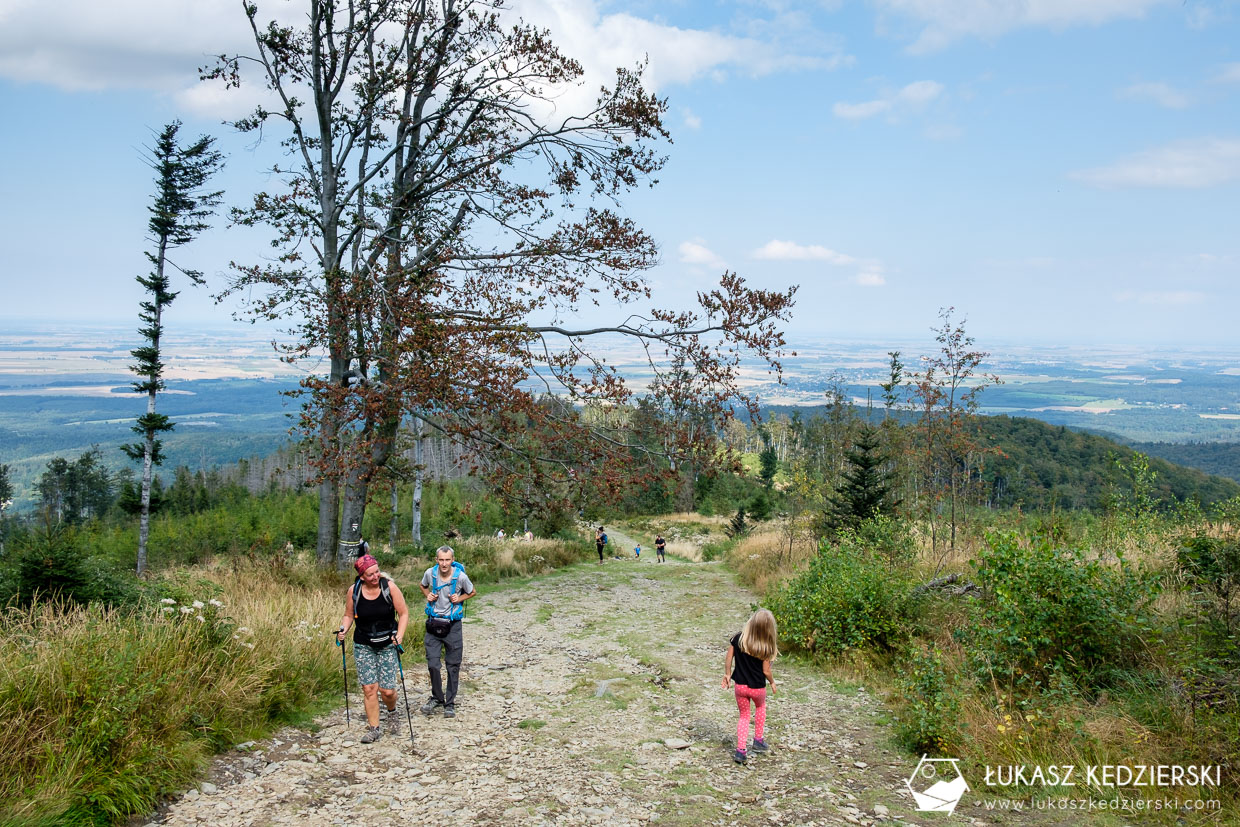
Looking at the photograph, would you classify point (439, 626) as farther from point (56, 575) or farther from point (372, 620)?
point (56, 575)

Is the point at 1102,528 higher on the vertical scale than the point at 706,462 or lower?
lower

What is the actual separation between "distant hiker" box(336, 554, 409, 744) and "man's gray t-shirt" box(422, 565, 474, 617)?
2.01 ft

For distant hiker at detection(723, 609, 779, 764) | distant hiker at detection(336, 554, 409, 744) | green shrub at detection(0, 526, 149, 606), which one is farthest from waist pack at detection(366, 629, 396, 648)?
distant hiker at detection(723, 609, 779, 764)

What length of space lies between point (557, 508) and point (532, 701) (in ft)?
20.8

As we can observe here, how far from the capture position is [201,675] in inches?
226

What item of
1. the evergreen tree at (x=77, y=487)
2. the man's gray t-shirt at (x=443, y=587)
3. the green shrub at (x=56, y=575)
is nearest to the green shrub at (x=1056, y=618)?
the man's gray t-shirt at (x=443, y=587)

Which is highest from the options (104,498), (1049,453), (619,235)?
(619,235)

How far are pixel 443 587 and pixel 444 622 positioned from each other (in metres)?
0.36

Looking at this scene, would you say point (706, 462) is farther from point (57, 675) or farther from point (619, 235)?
point (57, 675)

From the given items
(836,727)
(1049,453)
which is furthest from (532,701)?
(1049,453)

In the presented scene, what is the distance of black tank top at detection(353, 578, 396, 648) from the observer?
611cm

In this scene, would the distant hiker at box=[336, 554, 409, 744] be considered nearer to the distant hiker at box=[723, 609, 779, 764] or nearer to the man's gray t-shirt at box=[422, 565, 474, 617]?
the man's gray t-shirt at box=[422, 565, 474, 617]

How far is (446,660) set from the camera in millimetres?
6816

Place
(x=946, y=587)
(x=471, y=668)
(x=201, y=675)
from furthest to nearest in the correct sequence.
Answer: (x=946, y=587)
(x=471, y=668)
(x=201, y=675)
